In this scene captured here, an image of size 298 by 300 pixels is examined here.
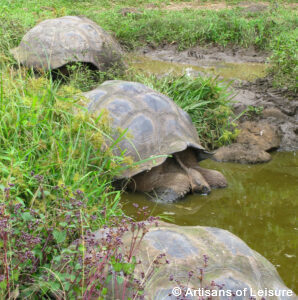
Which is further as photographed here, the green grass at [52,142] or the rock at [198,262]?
the green grass at [52,142]

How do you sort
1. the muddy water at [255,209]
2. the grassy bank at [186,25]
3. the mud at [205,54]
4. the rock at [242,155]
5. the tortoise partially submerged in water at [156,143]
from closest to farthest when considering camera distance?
1. the muddy water at [255,209]
2. the tortoise partially submerged in water at [156,143]
3. the rock at [242,155]
4. the mud at [205,54]
5. the grassy bank at [186,25]

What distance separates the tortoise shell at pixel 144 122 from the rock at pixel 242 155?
1.87 feet

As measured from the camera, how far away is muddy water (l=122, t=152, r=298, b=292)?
3.38m

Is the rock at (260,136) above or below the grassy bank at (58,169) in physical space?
below

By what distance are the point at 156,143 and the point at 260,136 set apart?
1595 mm

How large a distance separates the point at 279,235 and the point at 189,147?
116 centimetres

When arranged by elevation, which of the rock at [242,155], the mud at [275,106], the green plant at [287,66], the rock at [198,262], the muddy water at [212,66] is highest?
the rock at [198,262]

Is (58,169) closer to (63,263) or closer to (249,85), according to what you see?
(63,263)

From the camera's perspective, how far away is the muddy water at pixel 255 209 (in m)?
3.38

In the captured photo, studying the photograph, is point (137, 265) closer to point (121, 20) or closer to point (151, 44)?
point (151, 44)

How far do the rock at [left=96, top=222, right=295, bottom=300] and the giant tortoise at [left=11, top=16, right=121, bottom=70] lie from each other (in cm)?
434

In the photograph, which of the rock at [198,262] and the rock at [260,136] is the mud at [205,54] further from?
the rock at [198,262]

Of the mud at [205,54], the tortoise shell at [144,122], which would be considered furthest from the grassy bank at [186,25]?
the tortoise shell at [144,122]

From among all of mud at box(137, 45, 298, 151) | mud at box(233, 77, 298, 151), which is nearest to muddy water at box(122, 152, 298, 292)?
mud at box(233, 77, 298, 151)
